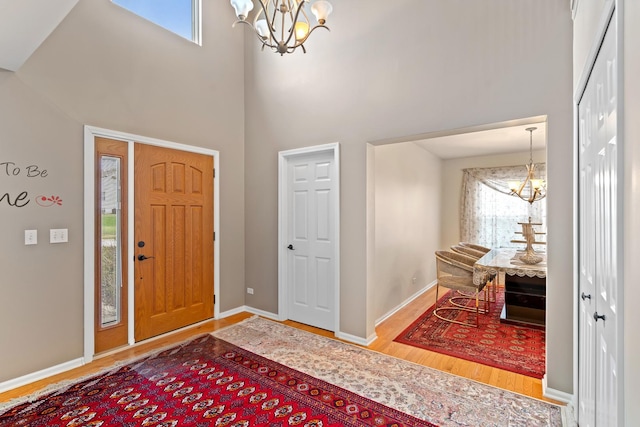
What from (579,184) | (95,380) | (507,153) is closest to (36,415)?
(95,380)

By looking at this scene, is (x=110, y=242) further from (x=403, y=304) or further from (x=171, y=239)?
(x=403, y=304)

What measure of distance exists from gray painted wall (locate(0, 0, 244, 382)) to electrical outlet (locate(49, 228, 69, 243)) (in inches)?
1.5

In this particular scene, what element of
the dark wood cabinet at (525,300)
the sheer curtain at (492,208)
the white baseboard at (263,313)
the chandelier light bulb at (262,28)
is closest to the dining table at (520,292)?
the dark wood cabinet at (525,300)

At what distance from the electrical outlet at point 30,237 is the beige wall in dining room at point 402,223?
319 centimetres

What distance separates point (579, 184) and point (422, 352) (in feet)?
6.67

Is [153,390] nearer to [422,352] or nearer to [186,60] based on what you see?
[422,352]

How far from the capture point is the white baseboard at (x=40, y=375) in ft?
8.11

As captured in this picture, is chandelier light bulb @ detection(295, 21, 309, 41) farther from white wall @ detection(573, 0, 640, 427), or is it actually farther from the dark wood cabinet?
the dark wood cabinet

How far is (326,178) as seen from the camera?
3674 mm

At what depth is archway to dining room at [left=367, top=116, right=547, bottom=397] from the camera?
120 inches

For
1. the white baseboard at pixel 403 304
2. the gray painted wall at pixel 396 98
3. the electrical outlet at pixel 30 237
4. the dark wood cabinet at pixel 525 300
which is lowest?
the white baseboard at pixel 403 304

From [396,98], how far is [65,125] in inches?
120

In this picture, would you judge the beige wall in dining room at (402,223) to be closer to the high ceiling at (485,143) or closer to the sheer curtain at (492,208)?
the high ceiling at (485,143)

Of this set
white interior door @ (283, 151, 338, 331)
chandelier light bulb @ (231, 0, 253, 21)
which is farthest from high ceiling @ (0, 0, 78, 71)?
white interior door @ (283, 151, 338, 331)
